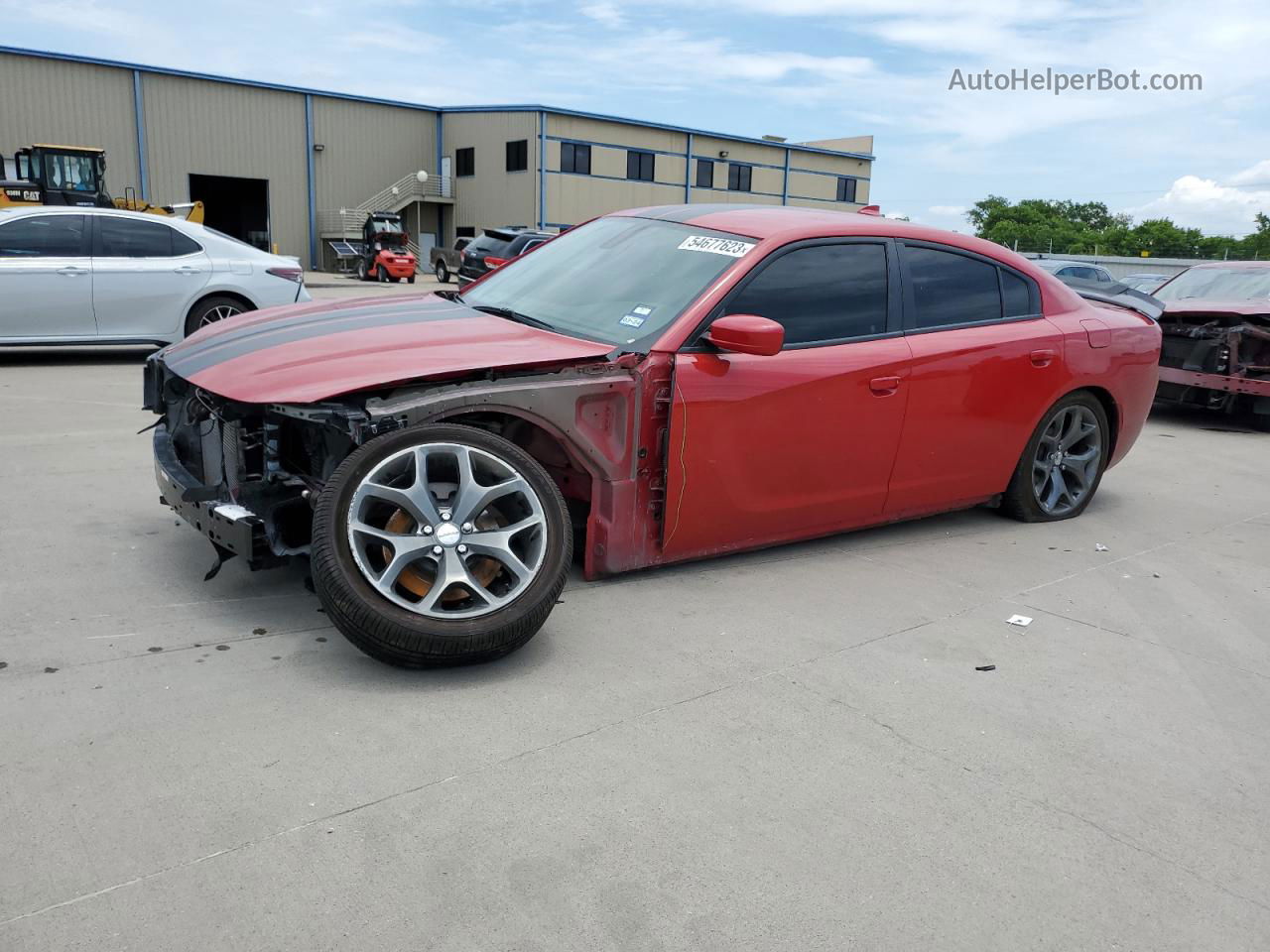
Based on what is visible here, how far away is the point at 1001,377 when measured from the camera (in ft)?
16.7

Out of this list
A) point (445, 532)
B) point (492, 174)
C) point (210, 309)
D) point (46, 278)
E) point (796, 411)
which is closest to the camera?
point (445, 532)

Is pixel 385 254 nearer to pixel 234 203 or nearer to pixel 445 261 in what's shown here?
pixel 445 261

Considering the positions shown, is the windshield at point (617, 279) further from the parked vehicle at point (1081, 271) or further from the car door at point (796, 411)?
the parked vehicle at point (1081, 271)

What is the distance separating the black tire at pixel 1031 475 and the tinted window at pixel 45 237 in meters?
8.47

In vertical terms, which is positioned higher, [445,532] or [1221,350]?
[1221,350]

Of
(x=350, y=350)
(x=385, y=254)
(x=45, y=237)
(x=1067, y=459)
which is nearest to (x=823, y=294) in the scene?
(x=350, y=350)

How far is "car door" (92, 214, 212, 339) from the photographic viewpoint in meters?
9.72

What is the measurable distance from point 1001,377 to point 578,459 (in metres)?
2.37

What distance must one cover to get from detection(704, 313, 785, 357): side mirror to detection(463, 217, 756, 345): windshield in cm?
26

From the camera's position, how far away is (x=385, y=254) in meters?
34.8

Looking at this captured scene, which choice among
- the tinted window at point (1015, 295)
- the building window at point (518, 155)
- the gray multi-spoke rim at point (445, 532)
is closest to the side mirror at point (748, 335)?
the gray multi-spoke rim at point (445, 532)

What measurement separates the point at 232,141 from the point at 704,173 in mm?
21552

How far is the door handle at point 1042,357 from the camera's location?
5246 millimetres

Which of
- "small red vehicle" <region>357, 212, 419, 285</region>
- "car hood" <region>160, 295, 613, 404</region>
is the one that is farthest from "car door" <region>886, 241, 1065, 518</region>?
"small red vehicle" <region>357, 212, 419, 285</region>
